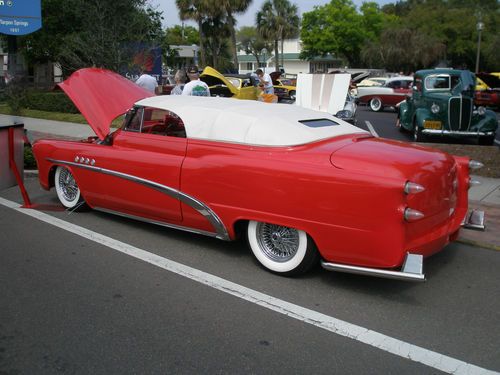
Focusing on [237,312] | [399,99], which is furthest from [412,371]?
[399,99]

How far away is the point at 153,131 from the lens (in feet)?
18.9

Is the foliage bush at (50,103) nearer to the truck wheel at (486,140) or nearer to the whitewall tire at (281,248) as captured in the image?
the truck wheel at (486,140)

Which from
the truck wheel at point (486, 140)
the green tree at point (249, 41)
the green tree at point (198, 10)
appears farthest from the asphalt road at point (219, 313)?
the green tree at point (249, 41)

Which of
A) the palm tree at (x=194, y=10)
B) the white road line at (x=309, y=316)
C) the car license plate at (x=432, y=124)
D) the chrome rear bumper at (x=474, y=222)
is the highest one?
the palm tree at (x=194, y=10)

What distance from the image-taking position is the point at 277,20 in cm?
5894

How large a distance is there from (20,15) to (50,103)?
20.3ft

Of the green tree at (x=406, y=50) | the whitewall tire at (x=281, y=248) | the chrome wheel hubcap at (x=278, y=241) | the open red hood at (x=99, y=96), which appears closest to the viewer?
the whitewall tire at (x=281, y=248)

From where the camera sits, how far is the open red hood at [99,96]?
6336 mm

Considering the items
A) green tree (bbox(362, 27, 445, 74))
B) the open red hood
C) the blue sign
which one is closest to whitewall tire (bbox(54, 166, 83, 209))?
the open red hood

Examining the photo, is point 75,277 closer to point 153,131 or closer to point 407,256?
point 153,131

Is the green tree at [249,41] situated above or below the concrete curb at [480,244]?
above

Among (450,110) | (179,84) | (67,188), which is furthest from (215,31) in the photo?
(67,188)

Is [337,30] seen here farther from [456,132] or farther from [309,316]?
[309,316]

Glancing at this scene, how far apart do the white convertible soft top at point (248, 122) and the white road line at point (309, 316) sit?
1.26 meters
